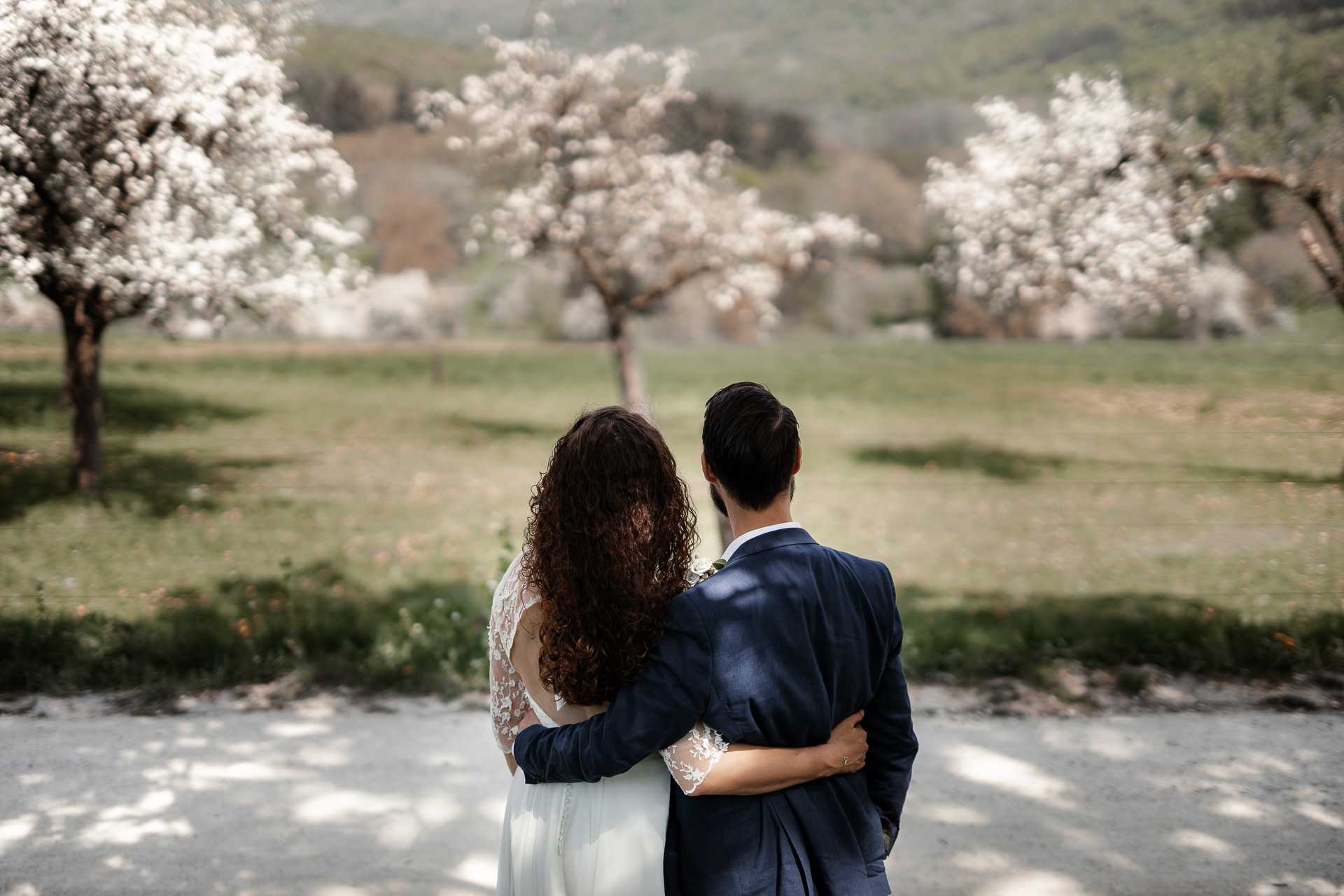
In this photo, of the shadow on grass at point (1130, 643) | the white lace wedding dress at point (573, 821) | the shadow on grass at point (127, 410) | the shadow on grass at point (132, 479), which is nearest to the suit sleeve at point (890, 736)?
the white lace wedding dress at point (573, 821)

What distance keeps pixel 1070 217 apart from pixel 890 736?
4.65 m

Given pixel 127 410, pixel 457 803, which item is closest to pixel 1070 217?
pixel 457 803

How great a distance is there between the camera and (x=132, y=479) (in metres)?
5.04

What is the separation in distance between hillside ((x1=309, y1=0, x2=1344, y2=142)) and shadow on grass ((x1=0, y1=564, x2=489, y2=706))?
3581 mm

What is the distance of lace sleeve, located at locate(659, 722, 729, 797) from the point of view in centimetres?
154

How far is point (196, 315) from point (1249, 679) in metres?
6.08

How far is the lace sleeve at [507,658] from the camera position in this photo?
5.51 feet

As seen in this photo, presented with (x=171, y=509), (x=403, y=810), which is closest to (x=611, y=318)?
(x=171, y=509)

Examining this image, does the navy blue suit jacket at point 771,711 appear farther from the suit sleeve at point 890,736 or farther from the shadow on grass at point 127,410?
the shadow on grass at point 127,410

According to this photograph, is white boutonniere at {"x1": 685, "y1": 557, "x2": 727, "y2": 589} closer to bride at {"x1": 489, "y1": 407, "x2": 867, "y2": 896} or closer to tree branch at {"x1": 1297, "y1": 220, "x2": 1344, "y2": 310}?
bride at {"x1": 489, "y1": 407, "x2": 867, "y2": 896}

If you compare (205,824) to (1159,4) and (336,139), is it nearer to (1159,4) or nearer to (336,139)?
(336,139)

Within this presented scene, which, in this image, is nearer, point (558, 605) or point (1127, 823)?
point (558, 605)

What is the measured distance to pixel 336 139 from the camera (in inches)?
210

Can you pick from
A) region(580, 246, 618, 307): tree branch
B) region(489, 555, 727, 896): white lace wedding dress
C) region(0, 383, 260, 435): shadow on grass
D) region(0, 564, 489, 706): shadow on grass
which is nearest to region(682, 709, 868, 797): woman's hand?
region(489, 555, 727, 896): white lace wedding dress
